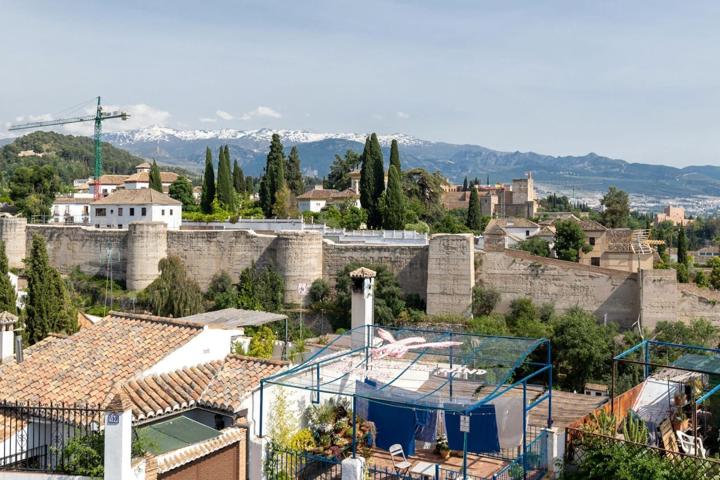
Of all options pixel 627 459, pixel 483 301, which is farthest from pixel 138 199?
pixel 627 459

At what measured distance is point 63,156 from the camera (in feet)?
448

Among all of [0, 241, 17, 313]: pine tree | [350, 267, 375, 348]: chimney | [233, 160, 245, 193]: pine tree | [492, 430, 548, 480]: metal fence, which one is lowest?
[0, 241, 17, 313]: pine tree

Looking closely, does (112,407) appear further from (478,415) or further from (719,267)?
(719,267)

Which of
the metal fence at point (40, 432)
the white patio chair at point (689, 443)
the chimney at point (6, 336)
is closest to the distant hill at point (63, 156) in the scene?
the chimney at point (6, 336)

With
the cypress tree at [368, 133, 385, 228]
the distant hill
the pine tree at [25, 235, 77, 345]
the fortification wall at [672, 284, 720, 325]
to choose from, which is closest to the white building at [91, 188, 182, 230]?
the cypress tree at [368, 133, 385, 228]

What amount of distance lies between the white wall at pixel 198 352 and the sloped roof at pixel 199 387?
10 cm

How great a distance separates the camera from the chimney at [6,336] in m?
12.9

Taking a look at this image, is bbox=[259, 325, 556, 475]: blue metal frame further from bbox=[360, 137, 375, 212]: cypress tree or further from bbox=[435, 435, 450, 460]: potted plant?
bbox=[360, 137, 375, 212]: cypress tree

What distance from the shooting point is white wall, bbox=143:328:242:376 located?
10273 mm

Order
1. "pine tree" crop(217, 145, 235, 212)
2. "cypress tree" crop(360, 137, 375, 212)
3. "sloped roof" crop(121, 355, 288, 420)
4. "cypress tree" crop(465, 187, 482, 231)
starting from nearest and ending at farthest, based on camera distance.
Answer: "sloped roof" crop(121, 355, 288, 420), "cypress tree" crop(360, 137, 375, 212), "pine tree" crop(217, 145, 235, 212), "cypress tree" crop(465, 187, 482, 231)

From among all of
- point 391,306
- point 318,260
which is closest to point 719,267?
point 391,306

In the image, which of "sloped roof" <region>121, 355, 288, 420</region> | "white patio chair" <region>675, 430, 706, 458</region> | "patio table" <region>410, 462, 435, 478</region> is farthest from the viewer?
"sloped roof" <region>121, 355, 288, 420</region>

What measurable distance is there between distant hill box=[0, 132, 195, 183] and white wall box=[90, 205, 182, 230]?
232 ft

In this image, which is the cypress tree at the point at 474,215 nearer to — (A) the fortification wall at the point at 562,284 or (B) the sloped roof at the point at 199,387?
(A) the fortification wall at the point at 562,284
